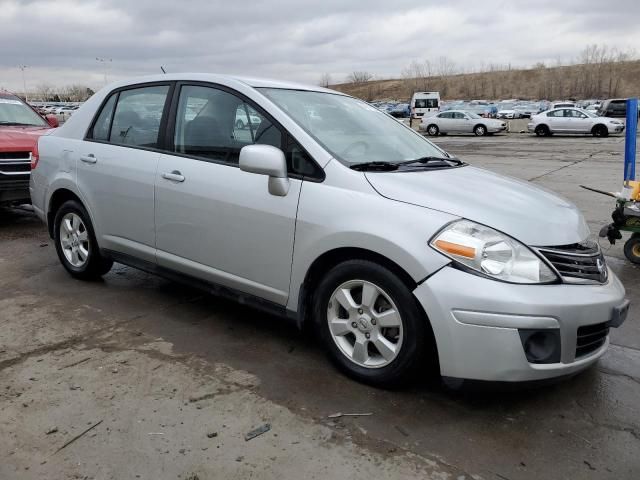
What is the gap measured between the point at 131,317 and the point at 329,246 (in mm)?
1883

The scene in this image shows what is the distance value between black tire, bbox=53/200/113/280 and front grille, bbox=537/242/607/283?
137 inches

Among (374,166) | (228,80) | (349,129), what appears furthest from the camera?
(228,80)

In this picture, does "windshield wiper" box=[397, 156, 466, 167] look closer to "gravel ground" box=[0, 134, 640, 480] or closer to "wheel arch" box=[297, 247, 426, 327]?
"gravel ground" box=[0, 134, 640, 480]

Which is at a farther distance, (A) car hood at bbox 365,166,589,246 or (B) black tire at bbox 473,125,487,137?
(B) black tire at bbox 473,125,487,137

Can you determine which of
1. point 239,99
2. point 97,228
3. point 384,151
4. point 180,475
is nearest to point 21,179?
point 97,228

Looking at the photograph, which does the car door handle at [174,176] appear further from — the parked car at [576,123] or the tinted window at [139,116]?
the parked car at [576,123]

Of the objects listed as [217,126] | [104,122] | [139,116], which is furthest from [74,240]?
[217,126]

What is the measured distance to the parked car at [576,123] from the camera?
1136 inches

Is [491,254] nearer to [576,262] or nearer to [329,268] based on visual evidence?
[576,262]

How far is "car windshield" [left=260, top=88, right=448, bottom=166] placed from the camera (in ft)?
11.4

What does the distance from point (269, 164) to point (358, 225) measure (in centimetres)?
63

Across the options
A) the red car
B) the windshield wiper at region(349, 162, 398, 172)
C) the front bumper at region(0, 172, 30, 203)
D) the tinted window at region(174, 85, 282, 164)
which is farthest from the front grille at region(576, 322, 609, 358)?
the front bumper at region(0, 172, 30, 203)

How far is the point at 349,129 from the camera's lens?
12.2ft

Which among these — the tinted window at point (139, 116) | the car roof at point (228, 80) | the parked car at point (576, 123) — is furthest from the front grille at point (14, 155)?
the parked car at point (576, 123)
